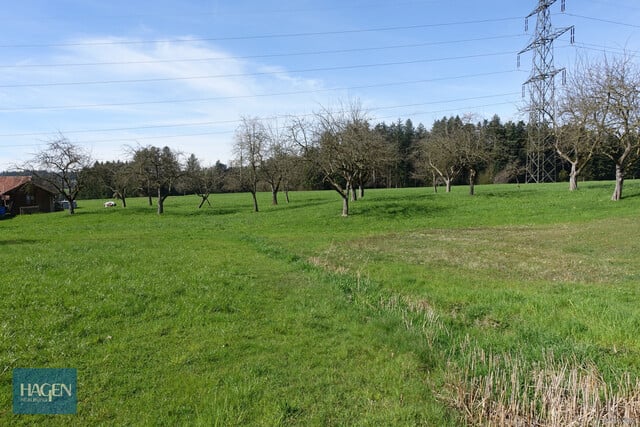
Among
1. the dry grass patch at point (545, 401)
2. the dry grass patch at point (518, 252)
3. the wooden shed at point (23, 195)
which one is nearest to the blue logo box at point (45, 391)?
the dry grass patch at point (545, 401)

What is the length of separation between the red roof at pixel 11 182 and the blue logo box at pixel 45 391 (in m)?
65.4

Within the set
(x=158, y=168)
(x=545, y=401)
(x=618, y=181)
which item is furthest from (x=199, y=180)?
(x=545, y=401)

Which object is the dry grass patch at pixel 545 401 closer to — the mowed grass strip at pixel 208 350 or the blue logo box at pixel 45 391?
the mowed grass strip at pixel 208 350

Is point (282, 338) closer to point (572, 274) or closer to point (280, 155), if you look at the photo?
point (572, 274)

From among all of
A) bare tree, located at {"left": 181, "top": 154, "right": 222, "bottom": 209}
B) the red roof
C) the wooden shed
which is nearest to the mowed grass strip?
bare tree, located at {"left": 181, "top": 154, "right": 222, "bottom": 209}

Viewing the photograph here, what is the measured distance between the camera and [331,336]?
6.24 metres

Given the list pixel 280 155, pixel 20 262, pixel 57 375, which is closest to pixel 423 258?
pixel 57 375

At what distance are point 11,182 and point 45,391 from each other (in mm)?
71482

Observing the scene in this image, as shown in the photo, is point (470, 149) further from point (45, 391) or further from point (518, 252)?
point (45, 391)

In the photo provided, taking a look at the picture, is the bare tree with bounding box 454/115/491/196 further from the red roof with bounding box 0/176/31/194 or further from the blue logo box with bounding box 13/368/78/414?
the red roof with bounding box 0/176/31/194

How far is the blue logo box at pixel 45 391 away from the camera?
4086 mm

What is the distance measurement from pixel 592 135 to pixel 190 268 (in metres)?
34.0

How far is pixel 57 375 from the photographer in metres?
4.69

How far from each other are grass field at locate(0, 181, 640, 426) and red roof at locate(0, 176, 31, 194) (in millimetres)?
57338
